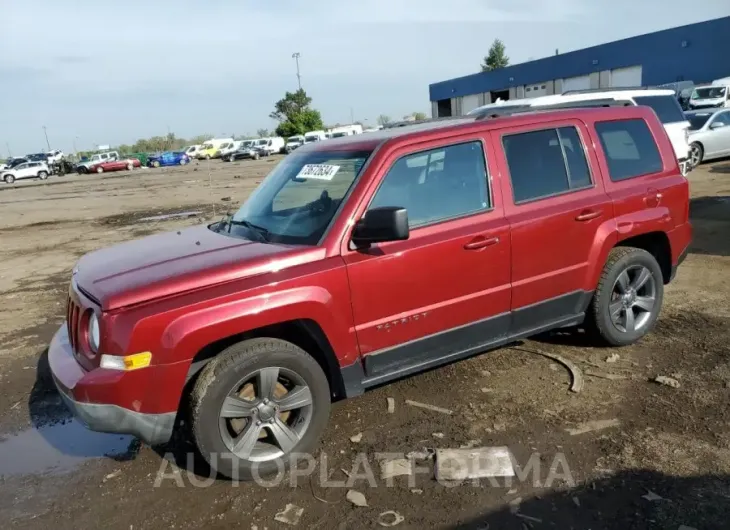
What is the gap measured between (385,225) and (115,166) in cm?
5595

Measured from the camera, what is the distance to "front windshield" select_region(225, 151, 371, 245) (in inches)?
144

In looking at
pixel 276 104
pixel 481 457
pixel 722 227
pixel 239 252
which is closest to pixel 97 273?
pixel 239 252

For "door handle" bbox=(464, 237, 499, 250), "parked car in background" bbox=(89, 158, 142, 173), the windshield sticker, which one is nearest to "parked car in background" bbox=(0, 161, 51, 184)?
"parked car in background" bbox=(89, 158, 142, 173)

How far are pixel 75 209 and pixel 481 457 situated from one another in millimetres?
20108

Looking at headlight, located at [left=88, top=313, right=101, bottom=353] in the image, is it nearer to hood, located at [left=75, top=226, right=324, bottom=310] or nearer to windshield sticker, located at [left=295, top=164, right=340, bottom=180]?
hood, located at [left=75, top=226, right=324, bottom=310]

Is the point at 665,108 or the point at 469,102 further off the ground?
the point at 469,102

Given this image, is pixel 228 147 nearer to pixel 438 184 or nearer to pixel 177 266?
pixel 438 184

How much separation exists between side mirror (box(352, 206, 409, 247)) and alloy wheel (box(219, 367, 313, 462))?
3.03 feet

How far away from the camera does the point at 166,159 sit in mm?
57688

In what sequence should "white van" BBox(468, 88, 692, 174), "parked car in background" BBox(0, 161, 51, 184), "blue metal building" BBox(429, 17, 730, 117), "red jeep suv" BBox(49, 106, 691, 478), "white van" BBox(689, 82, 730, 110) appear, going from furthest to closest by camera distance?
"parked car in background" BBox(0, 161, 51, 184)
"blue metal building" BBox(429, 17, 730, 117)
"white van" BBox(689, 82, 730, 110)
"white van" BBox(468, 88, 692, 174)
"red jeep suv" BBox(49, 106, 691, 478)

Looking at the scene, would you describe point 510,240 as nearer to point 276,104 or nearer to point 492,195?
point 492,195

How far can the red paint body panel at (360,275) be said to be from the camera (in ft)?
10.1

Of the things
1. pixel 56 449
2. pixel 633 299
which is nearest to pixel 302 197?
pixel 56 449

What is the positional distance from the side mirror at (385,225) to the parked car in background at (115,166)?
54354 millimetres
